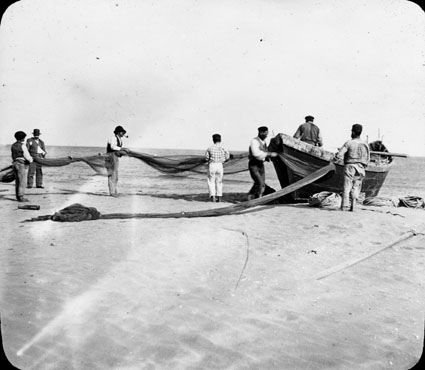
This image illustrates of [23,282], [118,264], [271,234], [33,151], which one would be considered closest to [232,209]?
[271,234]

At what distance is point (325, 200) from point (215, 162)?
9.50 ft

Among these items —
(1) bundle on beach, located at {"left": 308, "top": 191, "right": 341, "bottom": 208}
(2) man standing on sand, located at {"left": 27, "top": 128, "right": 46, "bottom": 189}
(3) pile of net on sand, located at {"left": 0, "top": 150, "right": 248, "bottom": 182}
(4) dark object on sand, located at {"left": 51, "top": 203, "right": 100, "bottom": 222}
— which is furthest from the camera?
(2) man standing on sand, located at {"left": 27, "top": 128, "right": 46, "bottom": 189}

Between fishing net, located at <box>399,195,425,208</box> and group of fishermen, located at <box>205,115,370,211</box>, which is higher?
group of fishermen, located at <box>205,115,370,211</box>

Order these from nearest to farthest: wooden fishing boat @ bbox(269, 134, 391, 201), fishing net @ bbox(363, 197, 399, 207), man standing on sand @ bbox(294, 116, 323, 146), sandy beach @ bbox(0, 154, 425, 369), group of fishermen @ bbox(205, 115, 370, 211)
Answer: sandy beach @ bbox(0, 154, 425, 369), group of fishermen @ bbox(205, 115, 370, 211), wooden fishing boat @ bbox(269, 134, 391, 201), fishing net @ bbox(363, 197, 399, 207), man standing on sand @ bbox(294, 116, 323, 146)

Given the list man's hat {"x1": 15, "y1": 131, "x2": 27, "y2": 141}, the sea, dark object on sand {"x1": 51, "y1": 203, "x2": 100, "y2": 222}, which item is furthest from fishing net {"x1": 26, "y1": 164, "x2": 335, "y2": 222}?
the sea

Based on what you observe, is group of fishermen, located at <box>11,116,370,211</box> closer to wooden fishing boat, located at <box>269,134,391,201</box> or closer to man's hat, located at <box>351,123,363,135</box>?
man's hat, located at <box>351,123,363,135</box>

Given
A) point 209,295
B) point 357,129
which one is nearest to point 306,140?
point 357,129

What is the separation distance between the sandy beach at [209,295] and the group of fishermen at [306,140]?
1.51 m

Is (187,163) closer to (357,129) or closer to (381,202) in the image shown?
(357,129)

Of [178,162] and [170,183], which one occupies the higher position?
[178,162]

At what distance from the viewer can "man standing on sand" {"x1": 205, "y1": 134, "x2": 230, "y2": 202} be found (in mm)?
10641

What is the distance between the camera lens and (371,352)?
3.48 m

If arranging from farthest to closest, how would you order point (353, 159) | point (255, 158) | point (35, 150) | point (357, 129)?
point (35, 150), point (255, 158), point (353, 159), point (357, 129)

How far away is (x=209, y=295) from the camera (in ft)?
14.7
